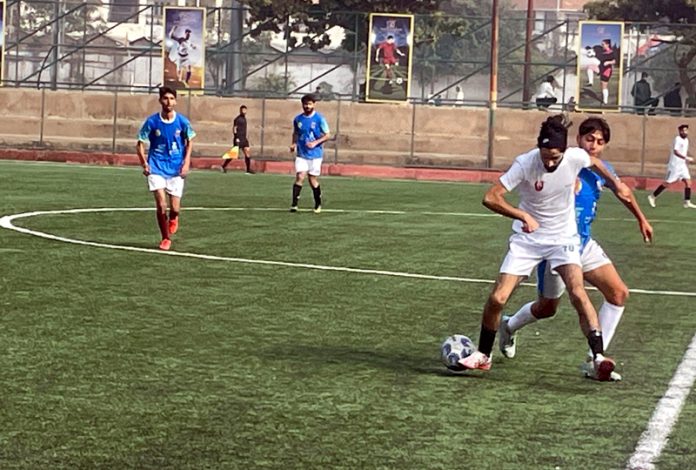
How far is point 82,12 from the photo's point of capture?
2331 inches

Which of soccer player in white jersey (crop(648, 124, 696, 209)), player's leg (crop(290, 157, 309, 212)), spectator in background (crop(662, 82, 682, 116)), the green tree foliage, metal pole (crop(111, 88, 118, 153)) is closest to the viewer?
player's leg (crop(290, 157, 309, 212))

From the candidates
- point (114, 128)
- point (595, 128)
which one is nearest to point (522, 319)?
point (595, 128)

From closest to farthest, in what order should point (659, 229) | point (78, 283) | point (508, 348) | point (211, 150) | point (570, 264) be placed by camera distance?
point (570, 264)
point (508, 348)
point (78, 283)
point (659, 229)
point (211, 150)

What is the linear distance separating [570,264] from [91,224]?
12479 mm

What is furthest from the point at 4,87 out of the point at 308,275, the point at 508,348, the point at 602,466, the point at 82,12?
the point at 602,466

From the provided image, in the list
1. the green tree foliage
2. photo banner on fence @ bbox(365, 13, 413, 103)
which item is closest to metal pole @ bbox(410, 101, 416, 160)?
photo banner on fence @ bbox(365, 13, 413, 103)

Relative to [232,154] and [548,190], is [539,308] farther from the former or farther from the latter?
[232,154]

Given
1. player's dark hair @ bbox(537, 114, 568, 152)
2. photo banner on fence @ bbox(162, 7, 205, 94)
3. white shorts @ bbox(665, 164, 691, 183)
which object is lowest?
white shorts @ bbox(665, 164, 691, 183)

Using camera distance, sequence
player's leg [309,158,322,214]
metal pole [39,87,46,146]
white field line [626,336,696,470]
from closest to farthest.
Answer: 1. white field line [626,336,696,470]
2. player's leg [309,158,322,214]
3. metal pole [39,87,46,146]

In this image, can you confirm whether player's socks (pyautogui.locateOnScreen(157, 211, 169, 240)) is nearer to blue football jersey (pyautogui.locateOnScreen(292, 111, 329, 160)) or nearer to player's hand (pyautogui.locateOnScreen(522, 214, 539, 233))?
blue football jersey (pyautogui.locateOnScreen(292, 111, 329, 160))

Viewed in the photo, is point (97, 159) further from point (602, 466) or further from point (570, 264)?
point (602, 466)

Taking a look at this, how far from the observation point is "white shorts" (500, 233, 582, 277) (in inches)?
Answer: 412

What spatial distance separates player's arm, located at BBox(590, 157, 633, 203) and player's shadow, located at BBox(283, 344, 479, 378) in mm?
1612

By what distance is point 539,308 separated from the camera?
1113cm
